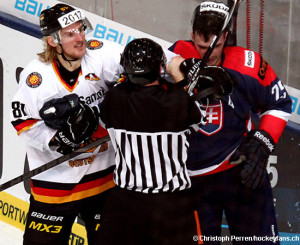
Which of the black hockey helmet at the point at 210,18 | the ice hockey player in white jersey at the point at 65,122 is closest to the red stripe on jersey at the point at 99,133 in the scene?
the ice hockey player in white jersey at the point at 65,122

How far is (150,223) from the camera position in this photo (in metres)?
2.18

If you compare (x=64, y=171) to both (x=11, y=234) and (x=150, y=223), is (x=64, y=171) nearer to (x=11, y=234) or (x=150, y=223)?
(x=150, y=223)

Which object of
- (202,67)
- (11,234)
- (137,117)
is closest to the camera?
(137,117)

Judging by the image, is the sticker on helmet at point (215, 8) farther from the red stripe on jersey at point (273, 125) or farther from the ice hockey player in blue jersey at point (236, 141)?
the red stripe on jersey at point (273, 125)

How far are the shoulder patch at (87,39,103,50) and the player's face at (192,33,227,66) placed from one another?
42 centimetres

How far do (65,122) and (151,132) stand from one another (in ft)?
1.59

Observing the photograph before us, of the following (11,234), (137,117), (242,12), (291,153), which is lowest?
(11,234)

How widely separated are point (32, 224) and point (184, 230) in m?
0.75

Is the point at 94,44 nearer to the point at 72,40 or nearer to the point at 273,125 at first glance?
→ the point at 72,40

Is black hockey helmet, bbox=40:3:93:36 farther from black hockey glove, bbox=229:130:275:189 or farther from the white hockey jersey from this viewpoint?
black hockey glove, bbox=229:130:275:189

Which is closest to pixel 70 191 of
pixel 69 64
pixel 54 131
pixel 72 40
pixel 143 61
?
pixel 54 131

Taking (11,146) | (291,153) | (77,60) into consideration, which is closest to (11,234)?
(11,146)

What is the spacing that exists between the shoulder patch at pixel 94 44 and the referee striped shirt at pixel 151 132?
43 centimetres

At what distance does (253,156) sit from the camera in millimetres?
2309
